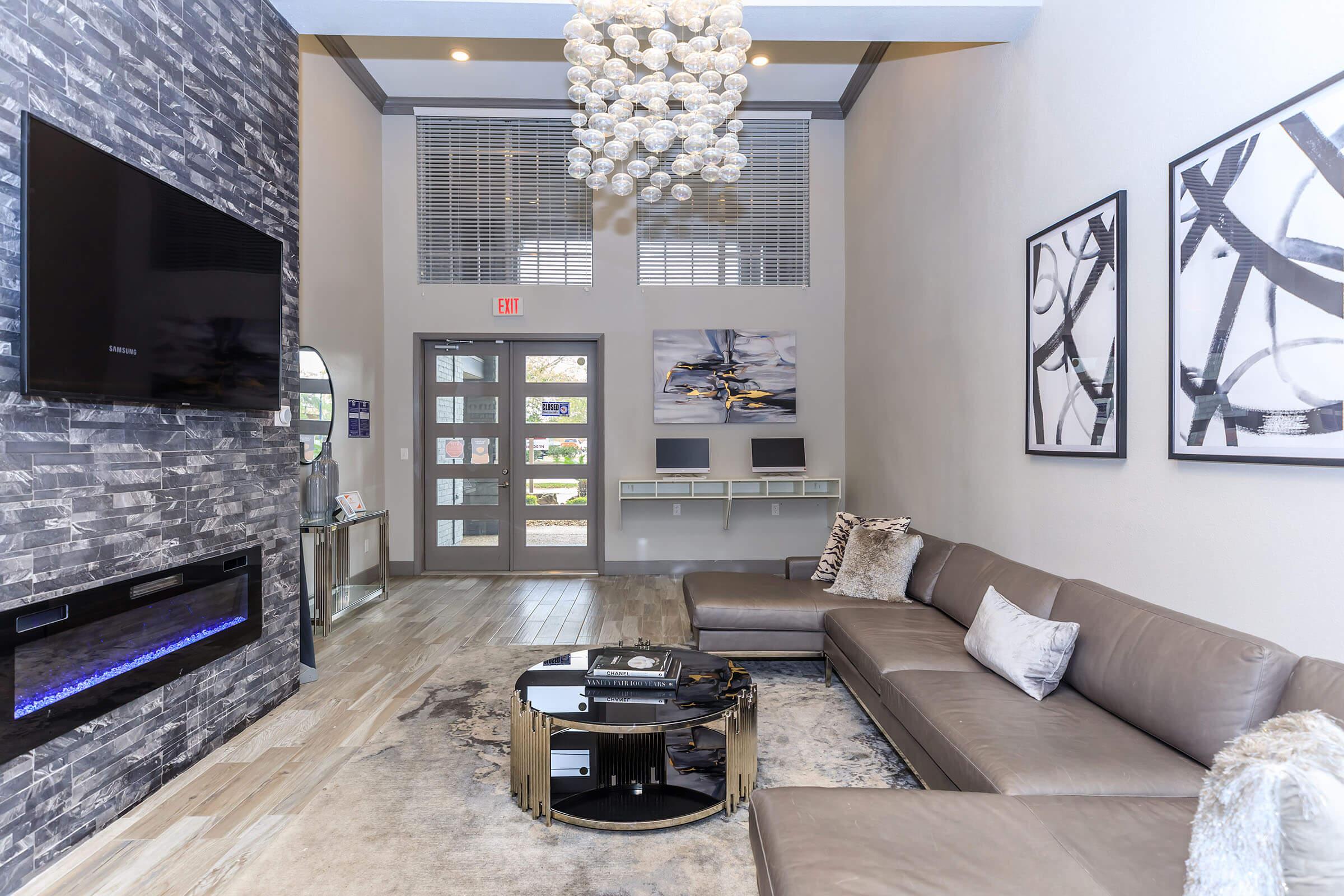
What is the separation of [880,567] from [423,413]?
4.42 m

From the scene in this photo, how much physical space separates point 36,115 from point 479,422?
4479mm

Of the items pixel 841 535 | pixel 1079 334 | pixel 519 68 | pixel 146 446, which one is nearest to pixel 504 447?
pixel 519 68

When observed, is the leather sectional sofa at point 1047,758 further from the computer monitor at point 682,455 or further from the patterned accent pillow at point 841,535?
the computer monitor at point 682,455

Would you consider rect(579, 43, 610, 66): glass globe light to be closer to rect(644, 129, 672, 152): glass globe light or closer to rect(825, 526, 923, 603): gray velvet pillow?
rect(644, 129, 672, 152): glass globe light

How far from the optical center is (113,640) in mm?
2262

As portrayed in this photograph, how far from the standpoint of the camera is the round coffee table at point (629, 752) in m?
2.21

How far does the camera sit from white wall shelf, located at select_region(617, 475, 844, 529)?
19.5 ft

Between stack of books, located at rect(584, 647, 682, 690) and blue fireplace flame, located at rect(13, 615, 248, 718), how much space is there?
152 centimetres

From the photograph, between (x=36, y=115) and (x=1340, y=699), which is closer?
(x=1340, y=699)

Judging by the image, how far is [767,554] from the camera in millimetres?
6312

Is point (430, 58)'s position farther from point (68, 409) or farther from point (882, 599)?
point (882, 599)

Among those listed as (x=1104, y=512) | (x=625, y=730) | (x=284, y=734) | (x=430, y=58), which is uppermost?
(x=430, y=58)

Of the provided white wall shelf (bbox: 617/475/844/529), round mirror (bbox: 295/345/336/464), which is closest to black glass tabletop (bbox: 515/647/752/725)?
round mirror (bbox: 295/345/336/464)

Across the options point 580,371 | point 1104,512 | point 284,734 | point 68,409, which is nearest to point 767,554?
point 580,371
